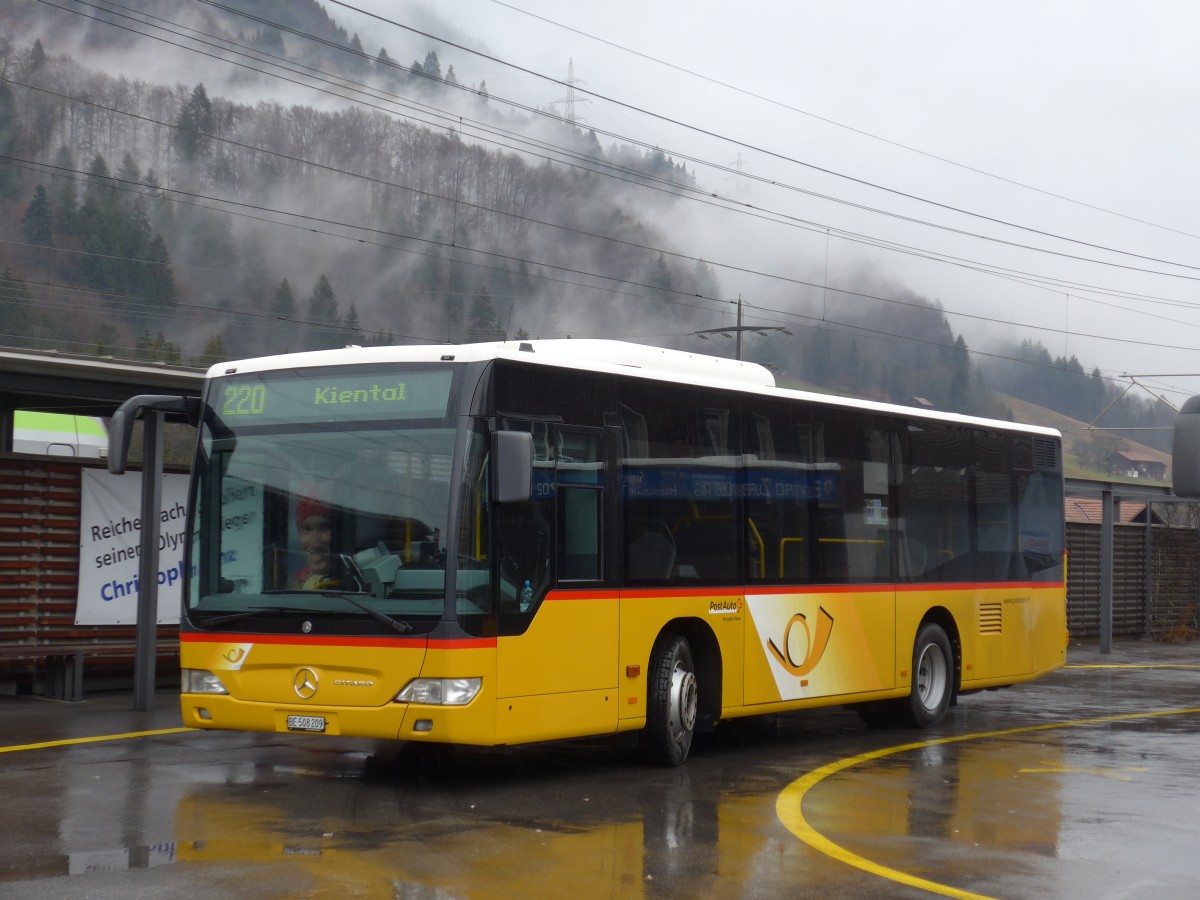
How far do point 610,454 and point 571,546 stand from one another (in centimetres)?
82

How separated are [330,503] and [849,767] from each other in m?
4.48

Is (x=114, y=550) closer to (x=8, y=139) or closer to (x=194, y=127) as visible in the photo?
(x=8, y=139)

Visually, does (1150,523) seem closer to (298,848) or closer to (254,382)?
(254,382)

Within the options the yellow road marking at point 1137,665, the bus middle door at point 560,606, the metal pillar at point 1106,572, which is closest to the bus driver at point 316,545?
the bus middle door at point 560,606

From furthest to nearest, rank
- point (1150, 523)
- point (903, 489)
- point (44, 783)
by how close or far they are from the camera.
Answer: point (1150, 523) → point (903, 489) → point (44, 783)

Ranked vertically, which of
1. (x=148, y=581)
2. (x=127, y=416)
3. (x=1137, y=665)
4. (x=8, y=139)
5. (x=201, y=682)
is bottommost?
(x=1137, y=665)

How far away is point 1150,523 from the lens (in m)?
31.4

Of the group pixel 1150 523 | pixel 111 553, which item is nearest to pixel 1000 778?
pixel 111 553

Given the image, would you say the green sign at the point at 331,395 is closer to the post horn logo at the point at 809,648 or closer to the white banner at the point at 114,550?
the post horn logo at the point at 809,648

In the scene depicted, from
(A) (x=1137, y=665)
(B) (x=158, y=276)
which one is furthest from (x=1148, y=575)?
(B) (x=158, y=276)

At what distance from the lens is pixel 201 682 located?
425 inches

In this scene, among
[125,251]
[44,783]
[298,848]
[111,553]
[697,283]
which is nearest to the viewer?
[298,848]

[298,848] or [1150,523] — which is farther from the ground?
[1150,523]

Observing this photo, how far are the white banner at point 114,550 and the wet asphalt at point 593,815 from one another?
5.36ft
